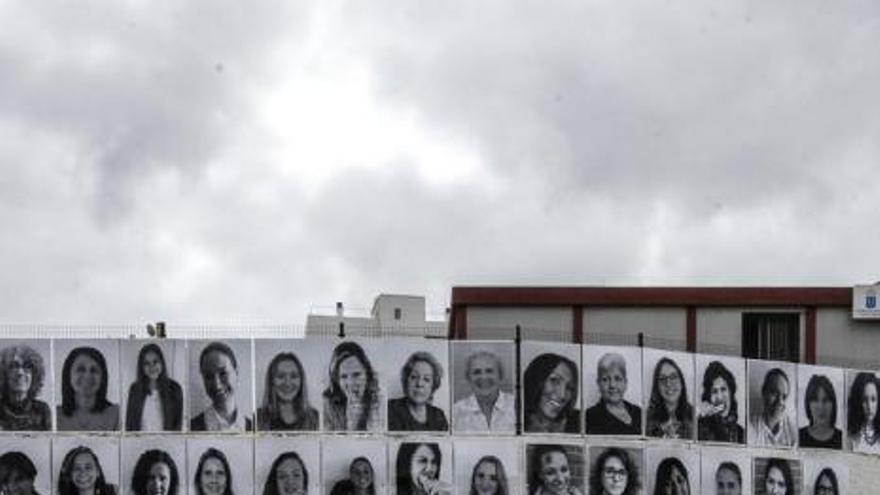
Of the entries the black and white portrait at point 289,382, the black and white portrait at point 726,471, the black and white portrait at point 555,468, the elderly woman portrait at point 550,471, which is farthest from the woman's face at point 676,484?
the black and white portrait at point 289,382

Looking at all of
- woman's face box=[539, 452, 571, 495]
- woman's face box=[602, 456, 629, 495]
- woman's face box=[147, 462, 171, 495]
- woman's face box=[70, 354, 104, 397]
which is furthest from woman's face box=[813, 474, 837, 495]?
woman's face box=[70, 354, 104, 397]

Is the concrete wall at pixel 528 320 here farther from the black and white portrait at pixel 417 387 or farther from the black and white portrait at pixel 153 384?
the black and white portrait at pixel 153 384

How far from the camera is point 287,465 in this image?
38.4 metres

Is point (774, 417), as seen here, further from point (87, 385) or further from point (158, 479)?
point (87, 385)

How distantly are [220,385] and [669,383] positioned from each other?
11.6 m

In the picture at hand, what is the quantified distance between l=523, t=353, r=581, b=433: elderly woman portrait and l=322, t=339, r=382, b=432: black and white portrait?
3.71 meters

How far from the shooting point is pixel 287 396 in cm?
3869

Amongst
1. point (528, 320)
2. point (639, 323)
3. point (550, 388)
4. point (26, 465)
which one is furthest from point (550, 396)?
point (26, 465)

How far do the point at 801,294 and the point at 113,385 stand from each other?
18.9 metres

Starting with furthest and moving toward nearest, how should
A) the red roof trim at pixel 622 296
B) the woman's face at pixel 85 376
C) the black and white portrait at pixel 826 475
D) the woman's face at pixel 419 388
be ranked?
1. the red roof trim at pixel 622 296
2. the black and white portrait at pixel 826 475
3. the woman's face at pixel 419 388
4. the woman's face at pixel 85 376

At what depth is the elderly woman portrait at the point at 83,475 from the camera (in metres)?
38.1

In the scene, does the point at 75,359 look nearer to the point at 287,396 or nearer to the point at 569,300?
the point at 287,396

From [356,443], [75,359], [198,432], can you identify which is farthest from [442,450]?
[75,359]

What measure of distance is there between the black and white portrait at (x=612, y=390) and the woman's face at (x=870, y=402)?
719cm
